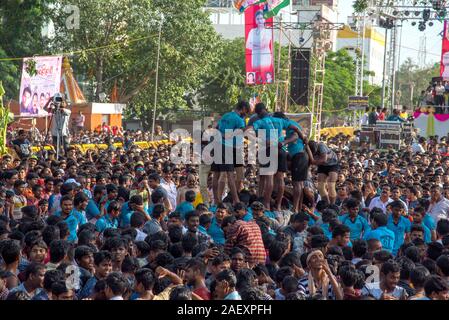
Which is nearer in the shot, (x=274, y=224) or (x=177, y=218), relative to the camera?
(x=177, y=218)

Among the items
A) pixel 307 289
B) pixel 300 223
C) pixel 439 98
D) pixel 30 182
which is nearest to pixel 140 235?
pixel 300 223

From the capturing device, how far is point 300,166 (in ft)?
48.1

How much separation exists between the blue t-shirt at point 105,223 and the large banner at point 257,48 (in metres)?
18.6

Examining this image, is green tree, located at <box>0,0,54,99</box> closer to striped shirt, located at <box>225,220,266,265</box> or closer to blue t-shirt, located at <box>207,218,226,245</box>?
blue t-shirt, located at <box>207,218,226,245</box>

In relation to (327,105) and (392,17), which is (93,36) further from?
(327,105)

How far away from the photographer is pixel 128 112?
162ft

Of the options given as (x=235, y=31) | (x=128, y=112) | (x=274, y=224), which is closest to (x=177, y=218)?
(x=274, y=224)

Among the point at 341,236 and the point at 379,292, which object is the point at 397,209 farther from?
the point at 379,292

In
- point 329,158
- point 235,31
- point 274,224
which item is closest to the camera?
point 274,224

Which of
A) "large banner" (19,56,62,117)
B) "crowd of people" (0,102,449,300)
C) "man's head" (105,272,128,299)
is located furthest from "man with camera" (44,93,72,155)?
"man's head" (105,272,128,299)

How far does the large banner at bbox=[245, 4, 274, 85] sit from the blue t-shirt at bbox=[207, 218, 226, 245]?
62.0 ft

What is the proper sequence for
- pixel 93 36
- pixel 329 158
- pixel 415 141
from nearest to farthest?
pixel 329 158
pixel 415 141
pixel 93 36

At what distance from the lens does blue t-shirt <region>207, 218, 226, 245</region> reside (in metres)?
11.7
